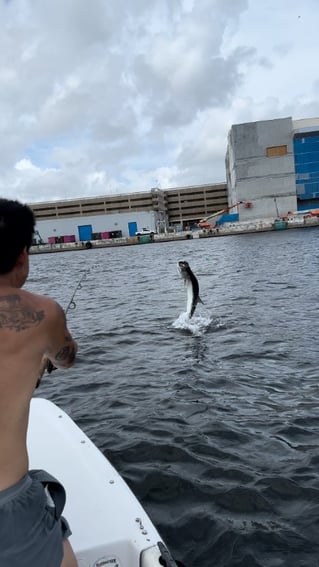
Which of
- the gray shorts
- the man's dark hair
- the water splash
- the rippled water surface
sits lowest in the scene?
the rippled water surface

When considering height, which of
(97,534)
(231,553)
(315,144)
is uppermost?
(315,144)


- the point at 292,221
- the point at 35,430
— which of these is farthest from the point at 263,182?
the point at 35,430

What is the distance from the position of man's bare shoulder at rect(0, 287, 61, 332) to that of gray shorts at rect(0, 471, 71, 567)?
702 millimetres

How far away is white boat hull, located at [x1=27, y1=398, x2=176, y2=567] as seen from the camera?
2867mm

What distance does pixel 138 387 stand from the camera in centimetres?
756

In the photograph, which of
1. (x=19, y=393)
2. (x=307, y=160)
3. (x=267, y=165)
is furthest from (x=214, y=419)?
(x=307, y=160)

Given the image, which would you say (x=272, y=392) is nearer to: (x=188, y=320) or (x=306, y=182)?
(x=188, y=320)

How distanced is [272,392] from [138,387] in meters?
2.10

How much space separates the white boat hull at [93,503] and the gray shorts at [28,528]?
747 millimetres

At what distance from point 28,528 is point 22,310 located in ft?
3.11

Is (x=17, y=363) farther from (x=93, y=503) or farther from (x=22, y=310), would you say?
(x=93, y=503)

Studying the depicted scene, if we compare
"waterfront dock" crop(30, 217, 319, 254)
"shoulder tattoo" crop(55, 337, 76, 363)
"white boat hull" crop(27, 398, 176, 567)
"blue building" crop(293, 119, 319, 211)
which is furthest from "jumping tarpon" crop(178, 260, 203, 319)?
"blue building" crop(293, 119, 319, 211)

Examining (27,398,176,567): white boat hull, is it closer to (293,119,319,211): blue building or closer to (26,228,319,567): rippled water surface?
(26,228,319,567): rippled water surface

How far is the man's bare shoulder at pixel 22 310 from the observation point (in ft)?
6.89
